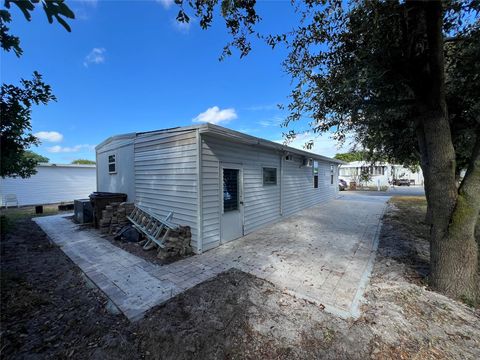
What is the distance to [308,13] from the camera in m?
3.45

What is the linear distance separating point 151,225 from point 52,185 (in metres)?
13.1

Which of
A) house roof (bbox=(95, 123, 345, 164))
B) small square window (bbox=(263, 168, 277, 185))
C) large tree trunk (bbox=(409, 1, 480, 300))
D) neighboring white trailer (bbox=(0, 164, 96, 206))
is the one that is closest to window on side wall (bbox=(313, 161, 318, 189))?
house roof (bbox=(95, 123, 345, 164))

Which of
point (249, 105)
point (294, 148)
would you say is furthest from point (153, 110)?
point (294, 148)

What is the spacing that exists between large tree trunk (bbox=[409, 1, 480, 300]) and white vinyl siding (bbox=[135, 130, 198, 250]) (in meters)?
4.22

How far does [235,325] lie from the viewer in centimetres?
259

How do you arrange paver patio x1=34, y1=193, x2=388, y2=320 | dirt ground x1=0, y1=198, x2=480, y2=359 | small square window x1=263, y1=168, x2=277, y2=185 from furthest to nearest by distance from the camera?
small square window x1=263, y1=168, x2=277, y2=185, paver patio x1=34, y1=193, x2=388, y2=320, dirt ground x1=0, y1=198, x2=480, y2=359

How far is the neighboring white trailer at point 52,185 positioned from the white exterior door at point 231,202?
43.0 ft

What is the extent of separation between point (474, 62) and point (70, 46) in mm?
9434

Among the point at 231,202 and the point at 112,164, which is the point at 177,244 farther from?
the point at 112,164

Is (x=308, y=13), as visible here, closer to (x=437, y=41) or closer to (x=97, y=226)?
(x=437, y=41)

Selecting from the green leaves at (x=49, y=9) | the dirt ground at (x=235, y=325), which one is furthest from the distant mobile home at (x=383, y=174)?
the green leaves at (x=49, y=9)

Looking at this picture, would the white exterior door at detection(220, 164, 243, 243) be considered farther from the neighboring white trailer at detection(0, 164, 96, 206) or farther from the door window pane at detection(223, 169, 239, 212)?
the neighboring white trailer at detection(0, 164, 96, 206)

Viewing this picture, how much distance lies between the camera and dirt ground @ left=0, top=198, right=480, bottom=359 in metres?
2.22

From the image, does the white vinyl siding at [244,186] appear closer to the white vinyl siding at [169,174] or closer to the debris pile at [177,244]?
the white vinyl siding at [169,174]
